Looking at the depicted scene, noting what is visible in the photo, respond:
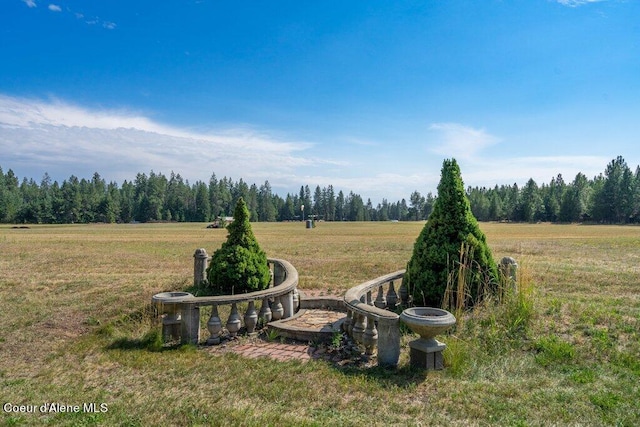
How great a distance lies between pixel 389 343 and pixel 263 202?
121427mm

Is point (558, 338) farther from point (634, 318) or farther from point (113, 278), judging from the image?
point (113, 278)

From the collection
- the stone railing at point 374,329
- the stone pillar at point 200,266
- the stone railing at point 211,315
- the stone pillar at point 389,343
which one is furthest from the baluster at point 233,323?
the stone pillar at point 200,266

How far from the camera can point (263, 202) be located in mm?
124875

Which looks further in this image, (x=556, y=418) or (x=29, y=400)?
(x=29, y=400)

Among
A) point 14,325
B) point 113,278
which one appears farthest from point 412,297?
point 113,278

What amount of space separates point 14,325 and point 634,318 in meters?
11.1

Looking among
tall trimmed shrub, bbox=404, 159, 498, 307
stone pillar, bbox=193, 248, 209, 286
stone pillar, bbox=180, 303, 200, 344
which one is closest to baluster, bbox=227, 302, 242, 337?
stone pillar, bbox=180, 303, 200, 344

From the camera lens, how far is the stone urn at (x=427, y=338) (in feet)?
15.5

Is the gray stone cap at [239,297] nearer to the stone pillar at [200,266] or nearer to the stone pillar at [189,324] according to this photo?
the stone pillar at [189,324]

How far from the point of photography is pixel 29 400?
436cm

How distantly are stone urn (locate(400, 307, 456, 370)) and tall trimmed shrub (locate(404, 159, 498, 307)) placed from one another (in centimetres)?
207

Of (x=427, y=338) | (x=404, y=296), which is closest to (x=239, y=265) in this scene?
(x=404, y=296)

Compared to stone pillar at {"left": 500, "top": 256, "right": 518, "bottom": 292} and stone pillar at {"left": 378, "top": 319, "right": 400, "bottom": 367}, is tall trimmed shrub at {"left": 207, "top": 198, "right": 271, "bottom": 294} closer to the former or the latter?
stone pillar at {"left": 378, "top": 319, "right": 400, "bottom": 367}

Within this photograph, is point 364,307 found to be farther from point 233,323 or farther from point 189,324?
point 189,324
